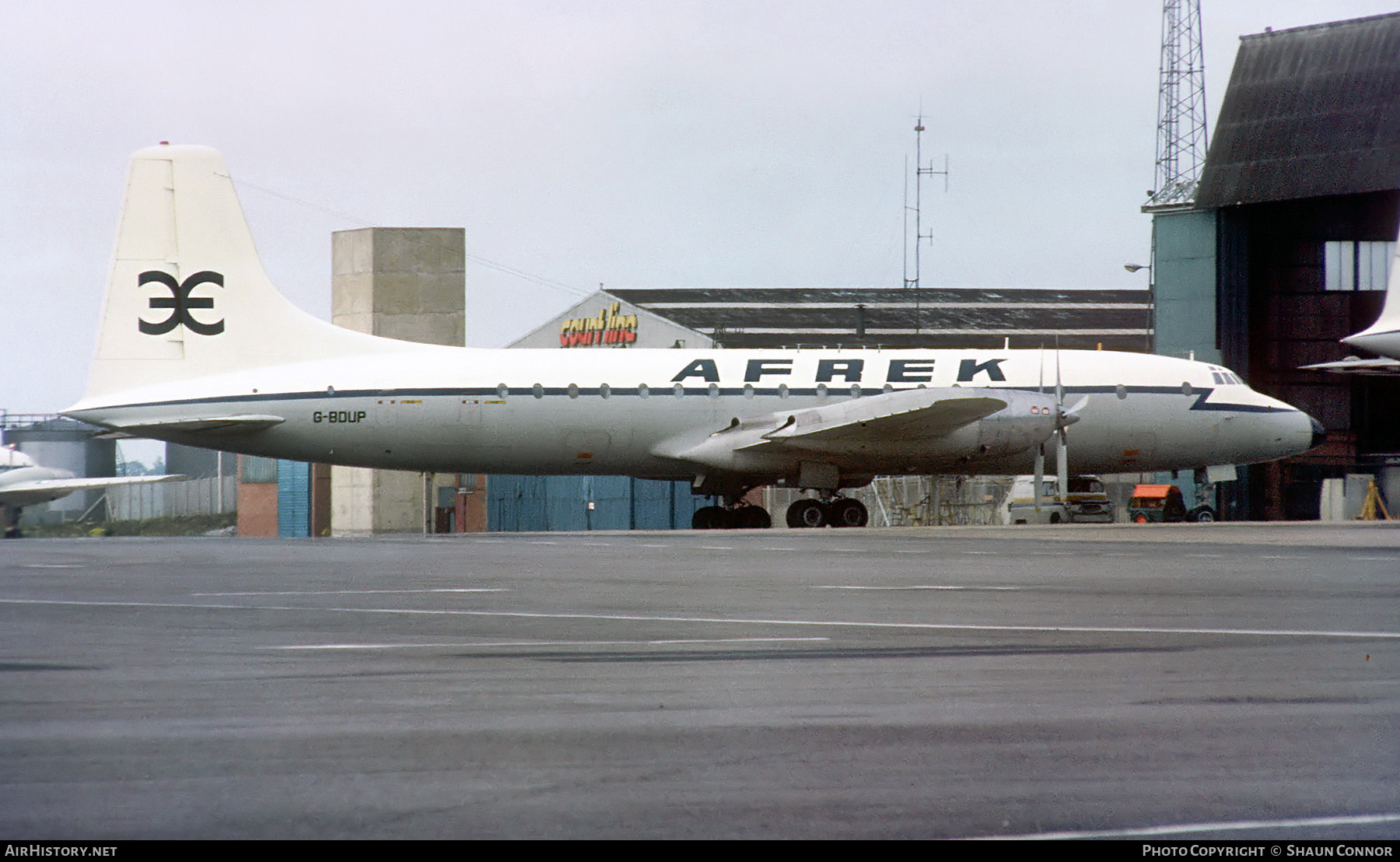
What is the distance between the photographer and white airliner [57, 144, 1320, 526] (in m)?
32.5

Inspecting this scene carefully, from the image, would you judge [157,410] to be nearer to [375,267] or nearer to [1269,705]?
[1269,705]

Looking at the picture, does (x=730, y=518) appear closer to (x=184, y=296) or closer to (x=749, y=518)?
(x=749, y=518)

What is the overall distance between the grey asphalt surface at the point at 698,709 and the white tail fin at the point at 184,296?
54.9 ft

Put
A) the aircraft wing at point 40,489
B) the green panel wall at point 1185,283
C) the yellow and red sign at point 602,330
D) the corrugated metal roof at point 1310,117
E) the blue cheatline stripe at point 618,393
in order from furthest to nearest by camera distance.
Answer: the yellow and red sign at point 602,330
the green panel wall at point 1185,283
the corrugated metal roof at point 1310,117
the blue cheatline stripe at point 618,393
the aircraft wing at point 40,489

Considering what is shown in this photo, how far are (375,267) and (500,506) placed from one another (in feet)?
45.2

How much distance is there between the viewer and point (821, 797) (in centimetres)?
577

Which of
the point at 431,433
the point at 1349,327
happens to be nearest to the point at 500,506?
the point at 431,433

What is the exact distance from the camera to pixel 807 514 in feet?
116

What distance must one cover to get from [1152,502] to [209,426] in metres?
36.6

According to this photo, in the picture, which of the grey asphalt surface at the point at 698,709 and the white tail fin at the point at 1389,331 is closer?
the grey asphalt surface at the point at 698,709

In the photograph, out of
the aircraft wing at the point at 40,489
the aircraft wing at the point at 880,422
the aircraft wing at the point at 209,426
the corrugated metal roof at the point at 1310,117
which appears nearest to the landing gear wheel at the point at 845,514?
the aircraft wing at the point at 880,422

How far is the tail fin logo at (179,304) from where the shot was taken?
3272cm

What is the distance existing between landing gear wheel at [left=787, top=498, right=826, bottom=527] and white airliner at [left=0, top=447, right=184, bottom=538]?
17.1m

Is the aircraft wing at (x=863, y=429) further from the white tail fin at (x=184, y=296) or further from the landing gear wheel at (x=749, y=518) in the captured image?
the white tail fin at (x=184, y=296)
